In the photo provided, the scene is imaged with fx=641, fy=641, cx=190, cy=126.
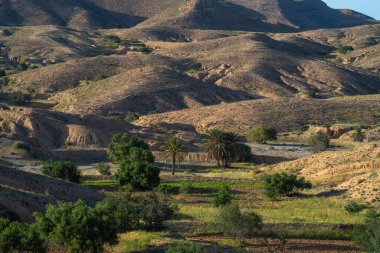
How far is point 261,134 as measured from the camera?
71875 millimetres

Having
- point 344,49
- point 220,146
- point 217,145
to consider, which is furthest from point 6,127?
point 344,49

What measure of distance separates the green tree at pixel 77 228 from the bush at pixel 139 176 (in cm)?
1874

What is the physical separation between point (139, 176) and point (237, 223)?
50.7 ft

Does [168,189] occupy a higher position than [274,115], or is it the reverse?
[274,115]

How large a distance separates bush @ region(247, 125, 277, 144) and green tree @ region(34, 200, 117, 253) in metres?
49.7

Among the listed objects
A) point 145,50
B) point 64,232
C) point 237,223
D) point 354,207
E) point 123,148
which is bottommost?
point 123,148

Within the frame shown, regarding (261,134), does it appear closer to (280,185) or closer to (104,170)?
(104,170)

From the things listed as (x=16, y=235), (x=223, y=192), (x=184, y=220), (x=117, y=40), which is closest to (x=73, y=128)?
(x=223, y=192)

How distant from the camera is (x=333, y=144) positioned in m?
70.2

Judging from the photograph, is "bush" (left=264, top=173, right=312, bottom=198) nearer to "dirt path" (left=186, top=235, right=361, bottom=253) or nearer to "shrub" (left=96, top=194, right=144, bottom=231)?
"dirt path" (left=186, top=235, right=361, bottom=253)

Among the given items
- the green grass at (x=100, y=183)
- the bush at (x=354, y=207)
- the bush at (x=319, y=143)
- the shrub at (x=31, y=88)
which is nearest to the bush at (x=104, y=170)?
the green grass at (x=100, y=183)

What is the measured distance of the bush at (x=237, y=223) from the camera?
2806 centimetres

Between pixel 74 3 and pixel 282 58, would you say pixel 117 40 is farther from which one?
pixel 74 3

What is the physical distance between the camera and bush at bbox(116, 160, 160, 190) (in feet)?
139
